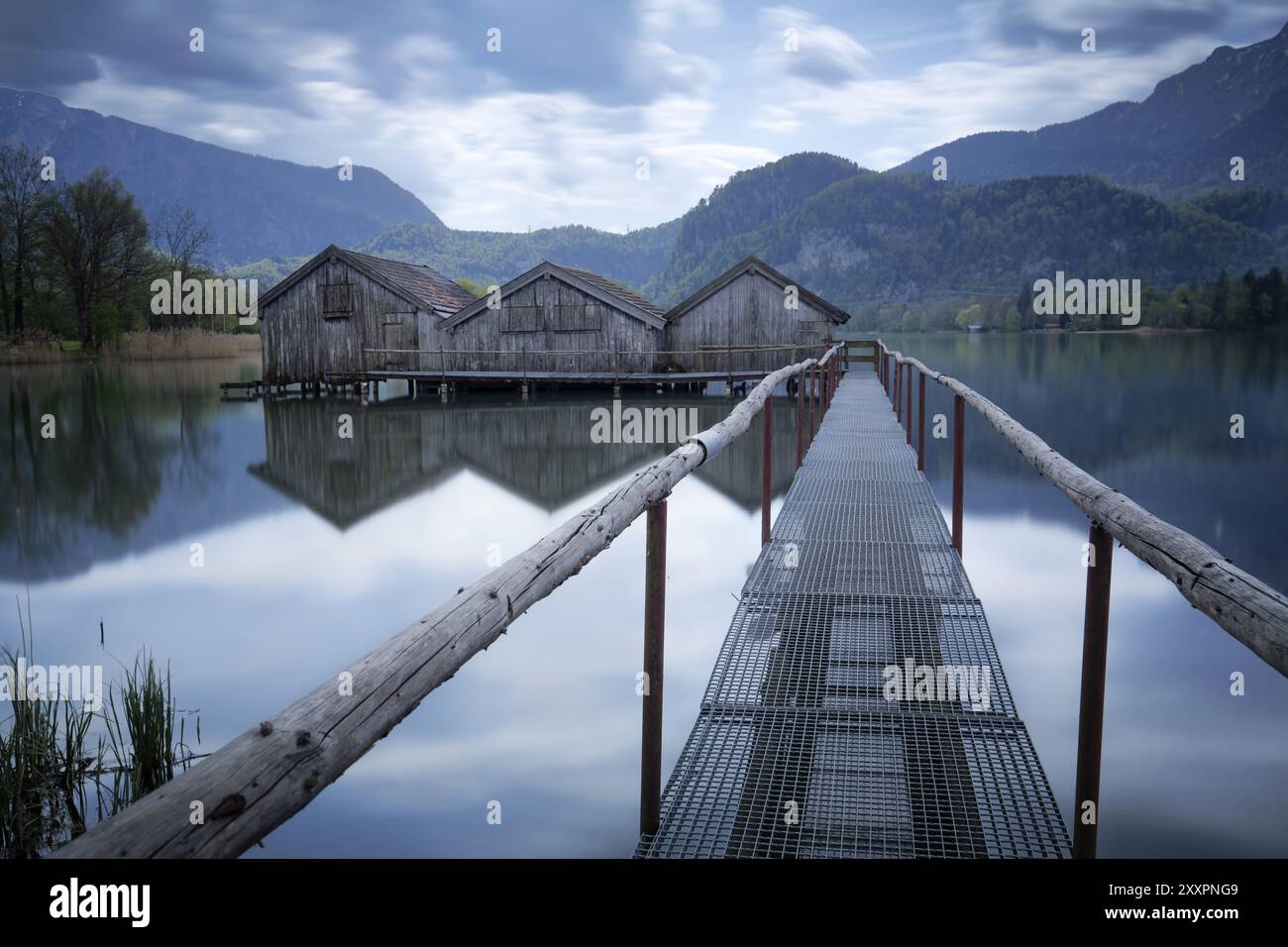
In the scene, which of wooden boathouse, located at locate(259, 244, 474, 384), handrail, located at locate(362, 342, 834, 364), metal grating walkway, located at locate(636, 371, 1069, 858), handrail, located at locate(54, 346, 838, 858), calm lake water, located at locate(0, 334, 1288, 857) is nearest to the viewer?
handrail, located at locate(54, 346, 838, 858)

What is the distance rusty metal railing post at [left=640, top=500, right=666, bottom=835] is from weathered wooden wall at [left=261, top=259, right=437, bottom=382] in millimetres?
32449

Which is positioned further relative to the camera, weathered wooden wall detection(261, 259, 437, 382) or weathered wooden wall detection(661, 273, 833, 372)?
weathered wooden wall detection(261, 259, 437, 382)

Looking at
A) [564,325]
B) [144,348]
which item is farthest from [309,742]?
[144,348]

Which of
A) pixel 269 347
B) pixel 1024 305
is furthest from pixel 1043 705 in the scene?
pixel 1024 305

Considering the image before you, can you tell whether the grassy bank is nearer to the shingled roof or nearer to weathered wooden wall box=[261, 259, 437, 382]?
weathered wooden wall box=[261, 259, 437, 382]

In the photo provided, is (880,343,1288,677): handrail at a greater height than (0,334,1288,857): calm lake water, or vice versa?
(880,343,1288,677): handrail

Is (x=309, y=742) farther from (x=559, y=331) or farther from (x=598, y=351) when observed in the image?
(x=559, y=331)

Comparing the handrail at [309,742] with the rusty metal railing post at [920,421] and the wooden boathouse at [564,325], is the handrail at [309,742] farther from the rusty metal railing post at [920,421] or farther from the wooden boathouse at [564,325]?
the wooden boathouse at [564,325]

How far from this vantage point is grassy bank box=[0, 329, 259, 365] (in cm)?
4519

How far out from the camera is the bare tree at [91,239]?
160ft

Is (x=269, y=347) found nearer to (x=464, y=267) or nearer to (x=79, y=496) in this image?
(x=79, y=496)

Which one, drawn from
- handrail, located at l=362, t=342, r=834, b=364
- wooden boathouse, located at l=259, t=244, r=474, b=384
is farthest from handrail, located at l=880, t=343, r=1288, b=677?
wooden boathouse, located at l=259, t=244, r=474, b=384

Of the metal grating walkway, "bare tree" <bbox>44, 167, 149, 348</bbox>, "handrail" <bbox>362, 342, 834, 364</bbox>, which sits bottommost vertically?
the metal grating walkway
